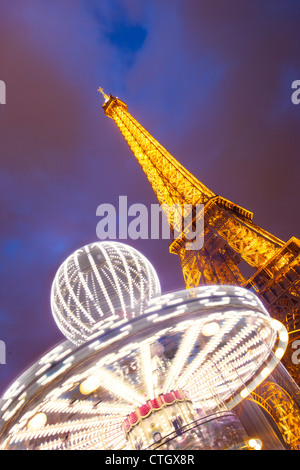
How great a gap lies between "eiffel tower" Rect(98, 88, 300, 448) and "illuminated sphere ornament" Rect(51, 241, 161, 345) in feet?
27.3

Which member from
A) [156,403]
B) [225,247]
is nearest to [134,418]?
[156,403]

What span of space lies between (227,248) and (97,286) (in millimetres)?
16941

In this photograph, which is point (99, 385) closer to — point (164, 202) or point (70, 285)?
point (70, 285)

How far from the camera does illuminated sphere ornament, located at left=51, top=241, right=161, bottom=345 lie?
7344 millimetres

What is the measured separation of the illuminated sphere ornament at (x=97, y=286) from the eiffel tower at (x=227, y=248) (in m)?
8.32

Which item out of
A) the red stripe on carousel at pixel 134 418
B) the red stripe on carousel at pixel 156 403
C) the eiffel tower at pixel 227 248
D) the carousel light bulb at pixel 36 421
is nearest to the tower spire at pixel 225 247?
the eiffel tower at pixel 227 248

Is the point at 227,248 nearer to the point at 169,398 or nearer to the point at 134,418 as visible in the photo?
the point at 169,398

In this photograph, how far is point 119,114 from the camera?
34344 millimetres

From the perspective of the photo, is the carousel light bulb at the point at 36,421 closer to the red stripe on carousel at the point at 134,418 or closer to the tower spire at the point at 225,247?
the red stripe on carousel at the point at 134,418

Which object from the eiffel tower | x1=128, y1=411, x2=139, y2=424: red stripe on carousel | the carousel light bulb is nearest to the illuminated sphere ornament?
the carousel light bulb

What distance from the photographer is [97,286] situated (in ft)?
25.1
